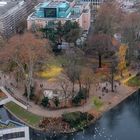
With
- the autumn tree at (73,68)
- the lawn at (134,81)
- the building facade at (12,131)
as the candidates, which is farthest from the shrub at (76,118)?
→ the lawn at (134,81)

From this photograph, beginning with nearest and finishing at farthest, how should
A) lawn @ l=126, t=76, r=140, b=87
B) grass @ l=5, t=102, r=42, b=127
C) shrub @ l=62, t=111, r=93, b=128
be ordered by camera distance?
shrub @ l=62, t=111, r=93, b=128
grass @ l=5, t=102, r=42, b=127
lawn @ l=126, t=76, r=140, b=87

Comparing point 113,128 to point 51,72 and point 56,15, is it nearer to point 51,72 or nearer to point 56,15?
point 51,72

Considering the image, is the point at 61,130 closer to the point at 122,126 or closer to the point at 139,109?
the point at 122,126

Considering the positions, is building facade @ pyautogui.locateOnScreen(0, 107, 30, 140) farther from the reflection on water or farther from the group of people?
the group of people

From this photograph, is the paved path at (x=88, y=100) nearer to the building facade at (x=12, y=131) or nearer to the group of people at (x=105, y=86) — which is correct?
the group of people at (x=105, y=86)

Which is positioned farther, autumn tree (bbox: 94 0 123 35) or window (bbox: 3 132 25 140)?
autumn tree (bbox: 94 0 123 35)

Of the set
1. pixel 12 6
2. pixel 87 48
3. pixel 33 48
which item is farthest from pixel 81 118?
pixel 12 6

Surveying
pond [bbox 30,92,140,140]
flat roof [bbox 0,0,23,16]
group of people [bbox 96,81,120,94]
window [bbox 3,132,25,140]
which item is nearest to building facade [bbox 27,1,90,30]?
flat roof [bbox 0,0,23,16]
